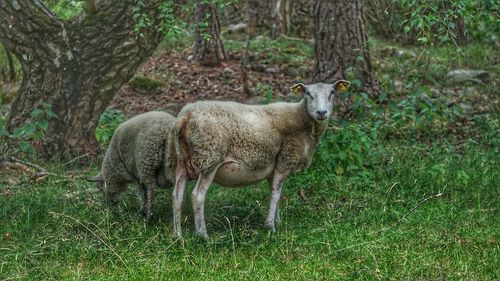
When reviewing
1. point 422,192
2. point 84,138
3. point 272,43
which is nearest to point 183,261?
point 422,192

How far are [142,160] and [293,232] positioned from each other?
1.60m

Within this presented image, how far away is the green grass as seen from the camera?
596 cm

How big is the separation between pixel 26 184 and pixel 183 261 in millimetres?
2856

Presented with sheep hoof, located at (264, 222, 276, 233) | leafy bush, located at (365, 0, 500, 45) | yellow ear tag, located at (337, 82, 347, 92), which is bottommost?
sheep hoof, located at (264, 222, 276, 233)

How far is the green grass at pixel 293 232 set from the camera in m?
5.96

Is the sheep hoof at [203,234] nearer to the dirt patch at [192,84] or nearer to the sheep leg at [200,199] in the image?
the sheep leg at [200,199]

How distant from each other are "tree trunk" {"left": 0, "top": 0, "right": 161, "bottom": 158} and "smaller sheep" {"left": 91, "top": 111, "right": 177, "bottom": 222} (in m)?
1.60

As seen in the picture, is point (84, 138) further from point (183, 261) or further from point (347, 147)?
point (183, 261)

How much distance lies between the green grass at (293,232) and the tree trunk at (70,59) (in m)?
1.31

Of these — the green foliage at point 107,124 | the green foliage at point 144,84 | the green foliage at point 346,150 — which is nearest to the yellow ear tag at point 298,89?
the green foliage at point 346,150

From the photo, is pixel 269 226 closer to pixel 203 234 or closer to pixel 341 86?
pixel 203 234

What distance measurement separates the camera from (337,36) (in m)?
11.1

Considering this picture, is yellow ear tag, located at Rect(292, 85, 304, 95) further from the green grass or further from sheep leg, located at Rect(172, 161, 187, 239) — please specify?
sheep leg, located at Rect(172, 161, 187, 239)

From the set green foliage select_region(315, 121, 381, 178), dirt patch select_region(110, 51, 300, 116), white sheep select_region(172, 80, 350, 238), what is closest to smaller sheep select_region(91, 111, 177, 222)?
white sheep select_region(172, 80, 350, 238)
